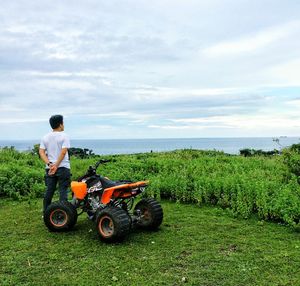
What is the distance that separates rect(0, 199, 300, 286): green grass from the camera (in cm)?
507

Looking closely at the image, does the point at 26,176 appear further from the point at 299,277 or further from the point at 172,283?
the point at 299,277

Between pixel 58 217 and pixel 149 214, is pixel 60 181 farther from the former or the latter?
pixel 149 214

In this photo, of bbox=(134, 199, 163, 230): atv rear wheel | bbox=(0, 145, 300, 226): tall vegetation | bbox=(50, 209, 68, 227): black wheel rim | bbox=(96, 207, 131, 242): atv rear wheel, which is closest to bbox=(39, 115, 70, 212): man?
bbox=(50, 209, 68, 227): black wheel rim

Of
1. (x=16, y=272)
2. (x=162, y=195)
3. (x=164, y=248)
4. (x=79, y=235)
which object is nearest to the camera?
(x=16, y=272)

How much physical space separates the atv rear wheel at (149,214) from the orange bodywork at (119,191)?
23.1 inches

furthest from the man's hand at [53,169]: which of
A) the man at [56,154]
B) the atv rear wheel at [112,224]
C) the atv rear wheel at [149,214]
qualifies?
the atv rear wheel at [149,214]

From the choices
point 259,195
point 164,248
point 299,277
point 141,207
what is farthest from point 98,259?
point 259,195

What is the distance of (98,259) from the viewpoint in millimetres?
5738

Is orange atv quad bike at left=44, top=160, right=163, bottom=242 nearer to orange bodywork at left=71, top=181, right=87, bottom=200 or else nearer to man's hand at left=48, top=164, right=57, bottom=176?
orange bodywork at left=71, top=181, right=87, bottom=200

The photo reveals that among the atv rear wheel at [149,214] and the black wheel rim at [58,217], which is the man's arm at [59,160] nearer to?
the black wheel rim at [58,217]

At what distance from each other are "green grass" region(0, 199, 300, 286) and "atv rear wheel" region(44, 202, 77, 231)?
0.14 m

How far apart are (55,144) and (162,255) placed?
294cm

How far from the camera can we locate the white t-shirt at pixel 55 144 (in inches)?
289

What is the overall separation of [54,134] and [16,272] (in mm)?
2837
